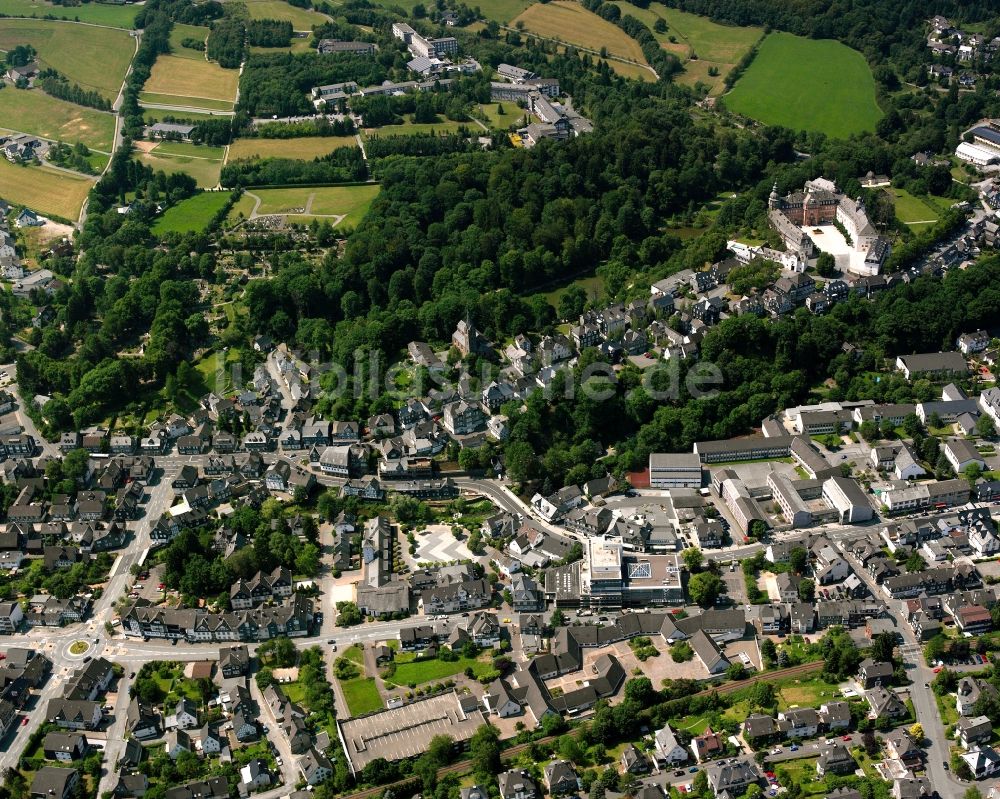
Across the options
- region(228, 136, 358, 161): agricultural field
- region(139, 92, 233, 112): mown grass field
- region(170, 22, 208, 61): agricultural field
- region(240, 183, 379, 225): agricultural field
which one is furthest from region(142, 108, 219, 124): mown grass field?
region(240, 183, 379, 225): agricultural field

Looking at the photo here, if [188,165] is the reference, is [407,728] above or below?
above

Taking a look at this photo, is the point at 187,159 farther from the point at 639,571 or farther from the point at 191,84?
the point at 639,571

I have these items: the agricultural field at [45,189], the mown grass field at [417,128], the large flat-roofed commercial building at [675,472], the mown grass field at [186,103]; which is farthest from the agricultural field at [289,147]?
the large flat-roofed commercial building at [675,472]

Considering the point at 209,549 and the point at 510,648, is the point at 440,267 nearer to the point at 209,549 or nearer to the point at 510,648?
the point at 209,549

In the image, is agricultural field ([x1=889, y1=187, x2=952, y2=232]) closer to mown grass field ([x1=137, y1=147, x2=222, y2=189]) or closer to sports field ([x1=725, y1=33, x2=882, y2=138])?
sports field ([x1=725, y1=33, x2=882, y2=138])

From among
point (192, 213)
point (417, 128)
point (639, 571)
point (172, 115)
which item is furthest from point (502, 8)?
point (639, 571)

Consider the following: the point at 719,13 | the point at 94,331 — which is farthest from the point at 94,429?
the point at 719,13

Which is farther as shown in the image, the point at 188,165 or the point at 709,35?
the point at 709,35
